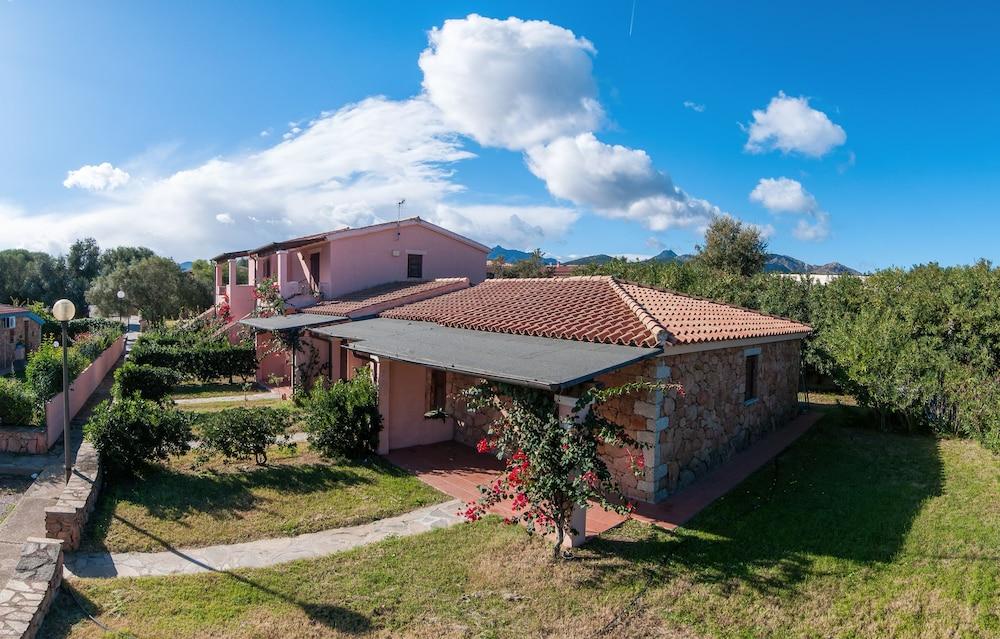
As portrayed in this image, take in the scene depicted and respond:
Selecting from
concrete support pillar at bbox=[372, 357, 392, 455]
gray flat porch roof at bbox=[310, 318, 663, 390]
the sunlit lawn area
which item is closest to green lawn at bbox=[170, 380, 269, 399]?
the sunlit lawn area

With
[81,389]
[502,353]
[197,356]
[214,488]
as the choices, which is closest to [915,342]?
[502,353]

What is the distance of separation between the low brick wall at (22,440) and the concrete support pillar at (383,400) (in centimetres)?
823

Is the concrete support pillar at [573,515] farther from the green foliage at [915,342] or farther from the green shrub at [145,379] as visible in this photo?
the green shrub at [145,379]

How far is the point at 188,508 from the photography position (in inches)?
404

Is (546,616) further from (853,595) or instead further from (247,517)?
(247,517)

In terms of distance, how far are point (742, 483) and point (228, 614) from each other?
9.62 meters

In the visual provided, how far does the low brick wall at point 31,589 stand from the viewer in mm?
6367

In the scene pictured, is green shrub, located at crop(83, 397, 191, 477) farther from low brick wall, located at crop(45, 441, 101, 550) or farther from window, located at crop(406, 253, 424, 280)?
window, located at crop(406, 253, 424, 280)

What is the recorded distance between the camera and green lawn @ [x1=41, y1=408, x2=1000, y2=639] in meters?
6.81

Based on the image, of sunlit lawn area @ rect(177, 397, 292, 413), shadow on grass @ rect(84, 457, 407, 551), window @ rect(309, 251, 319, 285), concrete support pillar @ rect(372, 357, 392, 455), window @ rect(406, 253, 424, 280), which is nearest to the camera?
shadow on grass @ rect(84, 457, 407, 551)

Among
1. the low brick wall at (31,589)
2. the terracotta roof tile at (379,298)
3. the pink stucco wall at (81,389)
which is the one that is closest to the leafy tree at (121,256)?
the pink stucco wall at (81,389)

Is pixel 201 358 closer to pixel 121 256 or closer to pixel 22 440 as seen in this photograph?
pixel 22 440

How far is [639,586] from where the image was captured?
25.4 ft

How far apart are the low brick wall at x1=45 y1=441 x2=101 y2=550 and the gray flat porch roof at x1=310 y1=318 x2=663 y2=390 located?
5.38 metres
